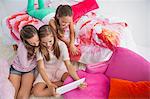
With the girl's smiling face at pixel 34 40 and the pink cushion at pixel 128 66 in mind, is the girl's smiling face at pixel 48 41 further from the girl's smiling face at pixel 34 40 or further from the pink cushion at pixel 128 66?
the pink cushion at pixel 128 66

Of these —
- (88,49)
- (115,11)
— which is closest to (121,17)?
(115,11)

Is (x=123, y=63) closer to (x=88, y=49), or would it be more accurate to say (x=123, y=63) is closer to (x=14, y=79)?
(x=88, y=49)

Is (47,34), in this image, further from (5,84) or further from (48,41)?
(5,84)

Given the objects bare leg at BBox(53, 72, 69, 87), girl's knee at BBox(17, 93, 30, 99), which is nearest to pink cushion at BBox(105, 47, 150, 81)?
bare leg at BBox(53, 72, 69, 87)

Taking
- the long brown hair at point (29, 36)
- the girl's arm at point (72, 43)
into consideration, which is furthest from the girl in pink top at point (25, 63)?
the girl's arm at point (72, 43)

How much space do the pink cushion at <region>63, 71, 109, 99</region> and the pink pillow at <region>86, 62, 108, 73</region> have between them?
14 millimetres

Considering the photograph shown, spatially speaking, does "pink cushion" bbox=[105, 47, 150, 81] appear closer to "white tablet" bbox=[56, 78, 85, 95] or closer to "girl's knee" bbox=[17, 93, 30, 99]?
"white tablet" bbox=[56, 78, 85, 95]

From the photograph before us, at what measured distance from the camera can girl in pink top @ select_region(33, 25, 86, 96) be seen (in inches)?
35.4

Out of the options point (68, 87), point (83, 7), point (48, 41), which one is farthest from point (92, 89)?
point (83, 7)

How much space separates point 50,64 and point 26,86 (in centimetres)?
9

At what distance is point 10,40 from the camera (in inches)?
39.1

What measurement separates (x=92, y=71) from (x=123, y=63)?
0.29 ft

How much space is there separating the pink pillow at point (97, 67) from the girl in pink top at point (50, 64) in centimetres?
5

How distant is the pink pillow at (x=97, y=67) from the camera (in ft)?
3.10
